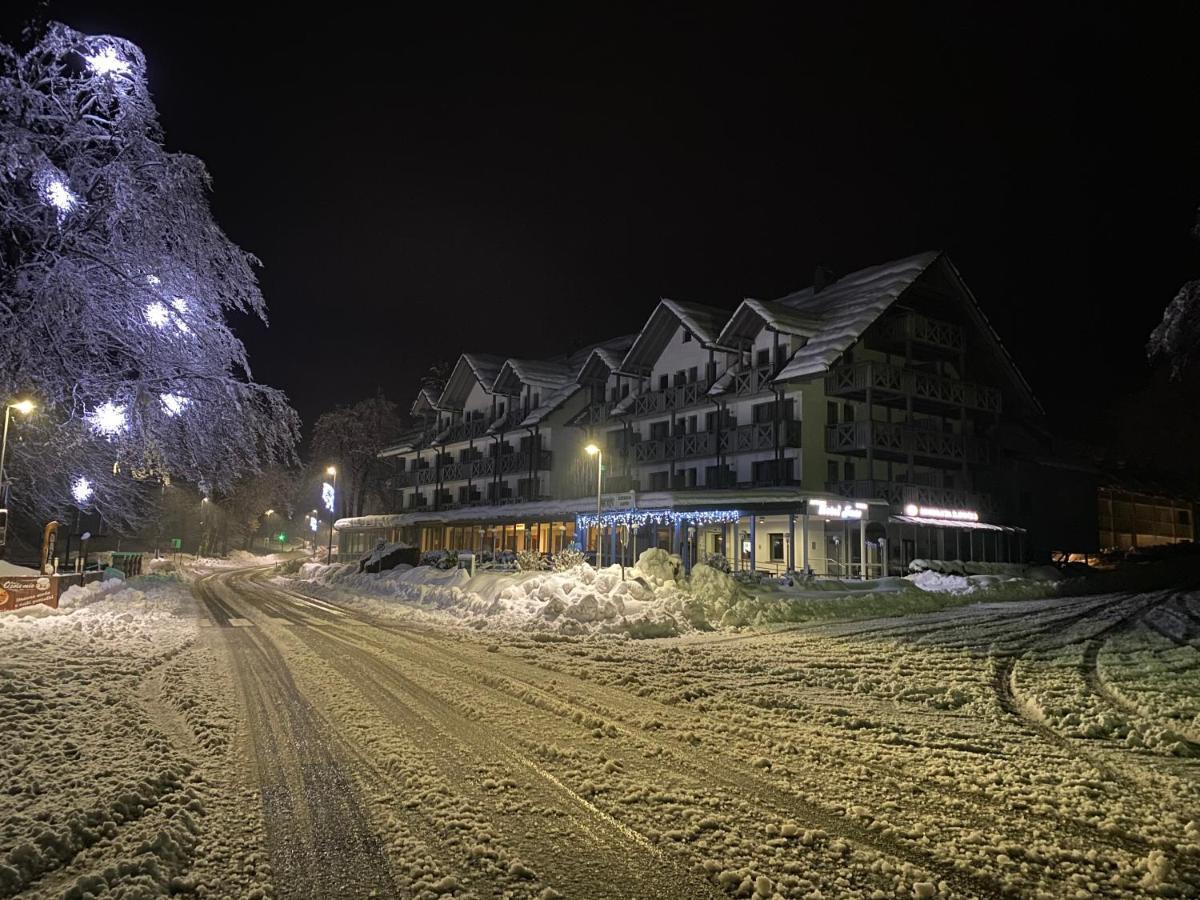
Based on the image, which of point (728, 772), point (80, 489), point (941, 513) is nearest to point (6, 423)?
point (80, 489)

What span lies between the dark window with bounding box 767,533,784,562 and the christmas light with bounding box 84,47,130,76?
28.6 m

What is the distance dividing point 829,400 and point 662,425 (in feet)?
32.9

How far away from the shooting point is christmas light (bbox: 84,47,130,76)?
1426cm

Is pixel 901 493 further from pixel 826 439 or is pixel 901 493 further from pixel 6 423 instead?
pixel 6 423

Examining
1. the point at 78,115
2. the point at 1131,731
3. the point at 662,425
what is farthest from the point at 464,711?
the point at 662,425

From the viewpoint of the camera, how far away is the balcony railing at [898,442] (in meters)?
33.2

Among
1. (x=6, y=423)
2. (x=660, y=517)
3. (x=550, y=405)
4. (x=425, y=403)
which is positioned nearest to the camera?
(x=6, y=423)

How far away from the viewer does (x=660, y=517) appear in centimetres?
3200

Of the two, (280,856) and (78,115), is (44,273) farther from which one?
(280,856)

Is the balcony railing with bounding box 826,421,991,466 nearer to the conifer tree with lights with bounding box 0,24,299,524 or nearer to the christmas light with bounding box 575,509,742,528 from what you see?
the christmas light with bounding box 575,509,742,528

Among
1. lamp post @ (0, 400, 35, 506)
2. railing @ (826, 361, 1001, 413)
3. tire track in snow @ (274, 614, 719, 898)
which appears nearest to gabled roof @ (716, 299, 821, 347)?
railing @ (826, 361, 1001, 413)

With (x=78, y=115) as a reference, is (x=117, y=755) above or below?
below

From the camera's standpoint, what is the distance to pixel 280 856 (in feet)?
16.1

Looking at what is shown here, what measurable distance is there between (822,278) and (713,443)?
12299mm
